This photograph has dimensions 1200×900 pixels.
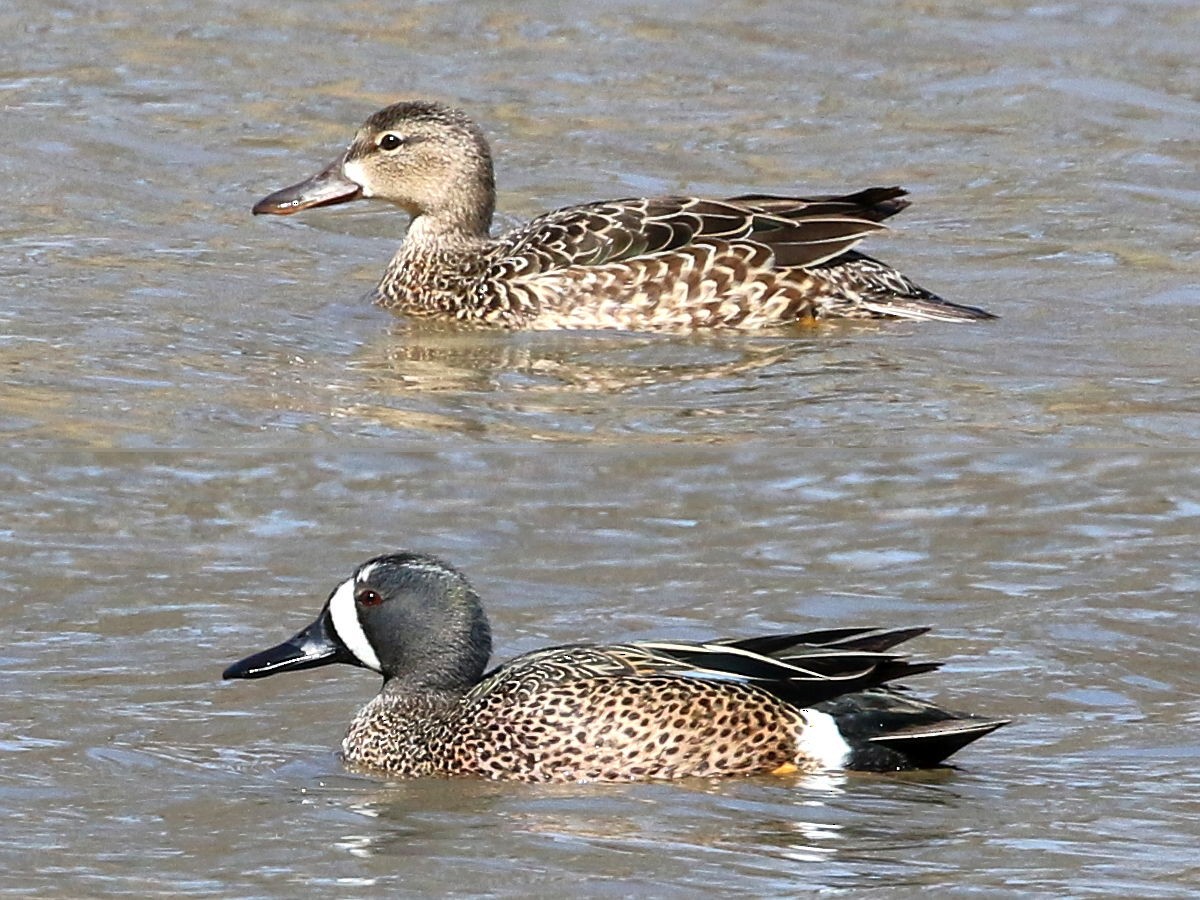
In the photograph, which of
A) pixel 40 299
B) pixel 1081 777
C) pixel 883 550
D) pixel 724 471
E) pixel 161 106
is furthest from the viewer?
pixel 161 106

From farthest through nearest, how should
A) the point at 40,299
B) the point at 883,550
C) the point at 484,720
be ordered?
the point at 40,299 → the point at 883,550 → the point at 484,720

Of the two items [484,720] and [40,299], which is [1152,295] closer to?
[40,299]

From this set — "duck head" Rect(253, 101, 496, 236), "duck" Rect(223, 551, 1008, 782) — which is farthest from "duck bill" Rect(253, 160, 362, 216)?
"duck" Rect(223, 551, 1008, 782)

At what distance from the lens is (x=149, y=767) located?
7715 millimetres

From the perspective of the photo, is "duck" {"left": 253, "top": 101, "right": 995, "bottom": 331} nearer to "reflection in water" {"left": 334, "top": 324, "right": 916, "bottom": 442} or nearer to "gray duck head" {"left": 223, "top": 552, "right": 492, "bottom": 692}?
"reflection in water" {"left": 334, "top": 324, "right": 916, "bottom": 442}

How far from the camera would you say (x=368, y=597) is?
8312mm

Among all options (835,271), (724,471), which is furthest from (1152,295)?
(724,471)

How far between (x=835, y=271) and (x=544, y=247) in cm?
132

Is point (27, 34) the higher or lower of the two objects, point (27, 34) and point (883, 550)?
the higher

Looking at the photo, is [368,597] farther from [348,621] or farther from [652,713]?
[652,713]

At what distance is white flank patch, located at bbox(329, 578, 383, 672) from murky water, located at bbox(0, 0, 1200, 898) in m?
0.29

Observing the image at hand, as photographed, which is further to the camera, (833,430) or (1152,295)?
(1152,295)

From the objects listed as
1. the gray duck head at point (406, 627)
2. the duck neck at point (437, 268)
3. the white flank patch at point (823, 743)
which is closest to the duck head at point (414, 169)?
the duck neck at point (437, 268)

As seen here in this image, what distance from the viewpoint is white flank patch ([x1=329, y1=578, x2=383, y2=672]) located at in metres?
8.26
